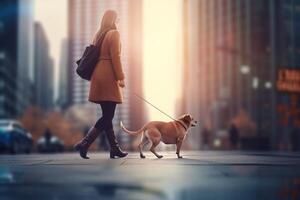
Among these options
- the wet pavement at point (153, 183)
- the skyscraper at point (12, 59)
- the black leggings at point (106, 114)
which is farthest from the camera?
the skyscraper at point (12, 59)

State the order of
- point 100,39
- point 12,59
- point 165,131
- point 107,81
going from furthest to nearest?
point 12,59
point 100,39
point 107,81
point 165,131

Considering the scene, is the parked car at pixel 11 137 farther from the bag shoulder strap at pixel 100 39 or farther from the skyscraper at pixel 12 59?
the skyscraper at pixel 12 59

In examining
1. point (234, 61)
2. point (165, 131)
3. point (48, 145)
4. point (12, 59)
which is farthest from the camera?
point (12, 59)

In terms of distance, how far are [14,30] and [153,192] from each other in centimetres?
14399

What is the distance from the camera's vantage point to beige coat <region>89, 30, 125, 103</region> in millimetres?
9617

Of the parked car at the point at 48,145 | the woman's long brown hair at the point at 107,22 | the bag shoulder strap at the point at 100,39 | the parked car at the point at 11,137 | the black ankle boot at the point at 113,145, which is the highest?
the woman's long brown hair at the point at 107,22

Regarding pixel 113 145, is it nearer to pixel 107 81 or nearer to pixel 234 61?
pixel 107 81

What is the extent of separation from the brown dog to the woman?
48cm

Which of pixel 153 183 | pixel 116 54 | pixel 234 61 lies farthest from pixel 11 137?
pixel 234 61

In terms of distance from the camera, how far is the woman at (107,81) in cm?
963

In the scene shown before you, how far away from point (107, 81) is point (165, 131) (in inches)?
46.5

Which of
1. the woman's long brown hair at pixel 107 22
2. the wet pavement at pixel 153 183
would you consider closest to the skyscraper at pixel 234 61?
the woman's long brown hair at pixel 107 22

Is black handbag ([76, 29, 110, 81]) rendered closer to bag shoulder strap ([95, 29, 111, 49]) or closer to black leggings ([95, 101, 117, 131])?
bag shoulder strap ([95, 29, 111, 49])

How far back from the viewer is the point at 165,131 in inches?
376
